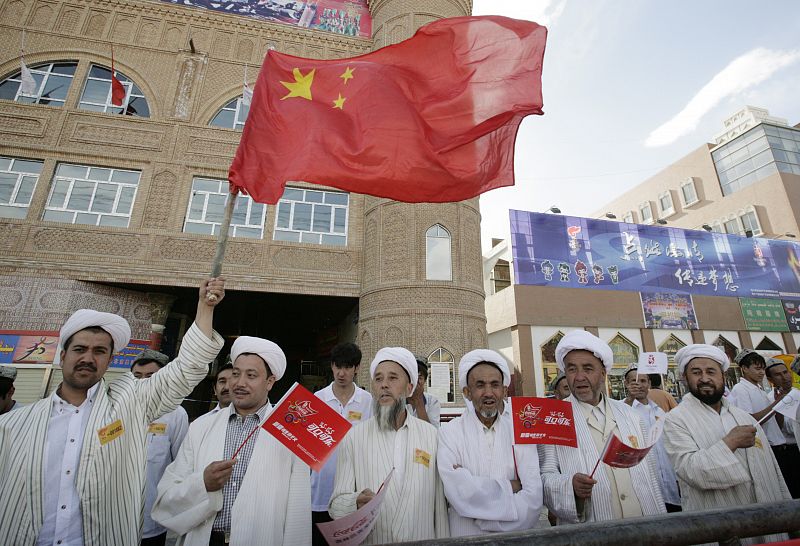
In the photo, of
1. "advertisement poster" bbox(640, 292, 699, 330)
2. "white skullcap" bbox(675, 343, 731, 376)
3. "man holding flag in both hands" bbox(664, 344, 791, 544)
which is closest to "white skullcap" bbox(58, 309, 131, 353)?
"man holding flag in both hands" bbox(664, 344, 791, 544)

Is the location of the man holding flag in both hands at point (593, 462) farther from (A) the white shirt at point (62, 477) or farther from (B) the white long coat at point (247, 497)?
(A) the white shirt at point (62, 477)

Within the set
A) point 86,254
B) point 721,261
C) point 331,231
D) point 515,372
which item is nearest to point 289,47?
point 331,231

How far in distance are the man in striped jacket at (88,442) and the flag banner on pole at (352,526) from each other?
0.98 m

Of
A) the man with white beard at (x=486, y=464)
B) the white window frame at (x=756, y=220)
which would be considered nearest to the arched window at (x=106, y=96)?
the man with white beard at (x=486, y=464)

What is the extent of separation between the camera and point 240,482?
81.7 inches

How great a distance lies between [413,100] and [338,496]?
2974 millimetres

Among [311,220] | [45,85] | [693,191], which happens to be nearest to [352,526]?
[311,220]

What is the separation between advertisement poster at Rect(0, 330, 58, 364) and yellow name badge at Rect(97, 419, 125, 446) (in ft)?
28.2

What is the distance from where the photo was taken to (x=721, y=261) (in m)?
19.2

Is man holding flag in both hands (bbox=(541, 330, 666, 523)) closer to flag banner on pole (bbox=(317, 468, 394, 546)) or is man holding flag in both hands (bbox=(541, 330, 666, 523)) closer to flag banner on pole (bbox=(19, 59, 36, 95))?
flag banner on pole (bbox=(317, 468, 394, 546))

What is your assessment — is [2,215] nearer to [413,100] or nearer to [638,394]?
[413,100]

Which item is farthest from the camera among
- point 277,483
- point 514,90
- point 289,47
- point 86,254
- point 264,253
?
point 289,47

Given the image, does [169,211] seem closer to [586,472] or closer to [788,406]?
[586,472]

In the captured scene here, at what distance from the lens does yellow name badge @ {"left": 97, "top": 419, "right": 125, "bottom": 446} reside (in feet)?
5.89
